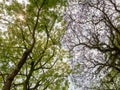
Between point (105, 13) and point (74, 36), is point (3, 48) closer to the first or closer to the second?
point (74, 36)

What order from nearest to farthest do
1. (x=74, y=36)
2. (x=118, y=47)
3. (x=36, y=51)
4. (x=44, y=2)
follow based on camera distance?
1. (x=44, y=2)
2. (x=118, y=47)
3. (x=74, y=36)
4. (x=36, y=51)

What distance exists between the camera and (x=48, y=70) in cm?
2530

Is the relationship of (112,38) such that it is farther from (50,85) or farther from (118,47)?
(50,85)

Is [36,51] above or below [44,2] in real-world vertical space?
below

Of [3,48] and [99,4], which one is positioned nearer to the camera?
[99,4]

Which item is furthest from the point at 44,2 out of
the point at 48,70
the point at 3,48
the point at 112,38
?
the point at 48,70

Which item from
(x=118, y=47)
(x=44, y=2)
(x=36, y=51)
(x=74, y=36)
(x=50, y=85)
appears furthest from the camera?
(x=50, y=85)


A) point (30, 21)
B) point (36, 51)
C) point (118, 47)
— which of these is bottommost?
point (118, 47)

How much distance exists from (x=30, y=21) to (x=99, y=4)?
5333 mm

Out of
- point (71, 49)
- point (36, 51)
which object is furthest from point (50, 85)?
point (71, 49)

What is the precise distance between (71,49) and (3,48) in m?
5.85

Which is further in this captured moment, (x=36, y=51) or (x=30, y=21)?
(x=36, y=51)

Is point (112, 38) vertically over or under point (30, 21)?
under

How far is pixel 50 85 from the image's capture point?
26.1 m
